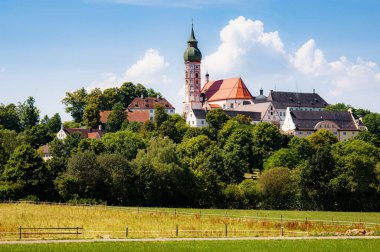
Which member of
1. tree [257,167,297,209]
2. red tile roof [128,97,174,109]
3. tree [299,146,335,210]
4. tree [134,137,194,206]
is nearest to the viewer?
tree [134,137,194,206]

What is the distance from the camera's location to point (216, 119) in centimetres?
14838

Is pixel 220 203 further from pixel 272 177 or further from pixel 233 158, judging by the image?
pixel 233 158

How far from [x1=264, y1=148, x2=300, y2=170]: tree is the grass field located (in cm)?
6707

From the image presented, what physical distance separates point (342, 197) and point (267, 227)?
36.0 m

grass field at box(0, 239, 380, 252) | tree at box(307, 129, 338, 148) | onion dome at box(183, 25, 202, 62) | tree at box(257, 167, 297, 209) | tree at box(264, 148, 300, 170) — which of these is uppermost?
onion dome at box(183, 25, 202, 62)

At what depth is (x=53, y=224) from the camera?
47.0 meters

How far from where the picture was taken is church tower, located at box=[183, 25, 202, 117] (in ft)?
617

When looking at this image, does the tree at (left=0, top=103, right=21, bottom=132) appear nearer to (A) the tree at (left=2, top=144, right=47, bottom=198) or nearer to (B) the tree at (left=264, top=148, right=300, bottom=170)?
(B) the tree at (left=264, top=148, right=300, bottom=170)

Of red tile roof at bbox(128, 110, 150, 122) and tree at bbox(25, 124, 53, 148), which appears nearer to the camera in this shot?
tree at bbox(25, 124, 53, 148)

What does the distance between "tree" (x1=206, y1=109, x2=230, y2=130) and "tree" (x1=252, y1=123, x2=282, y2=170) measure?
1900 cm

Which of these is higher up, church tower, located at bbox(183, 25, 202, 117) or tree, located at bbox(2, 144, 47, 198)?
church tower, located at bbox(183, 25, 202, 117)

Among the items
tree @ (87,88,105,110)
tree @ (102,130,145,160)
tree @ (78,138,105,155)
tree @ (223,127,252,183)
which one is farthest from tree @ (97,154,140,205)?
tree @ (87,88,105,110)

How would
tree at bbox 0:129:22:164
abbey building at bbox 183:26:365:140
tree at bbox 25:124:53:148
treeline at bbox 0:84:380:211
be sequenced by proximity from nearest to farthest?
treeline at bbox 0:84:380:211
tree at bbox 0:129:22:164
tree at bbox 25:124:53:148
abbey building at bbox 183:26:365:140

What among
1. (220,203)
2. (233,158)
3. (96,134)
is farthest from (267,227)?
(96,134)
